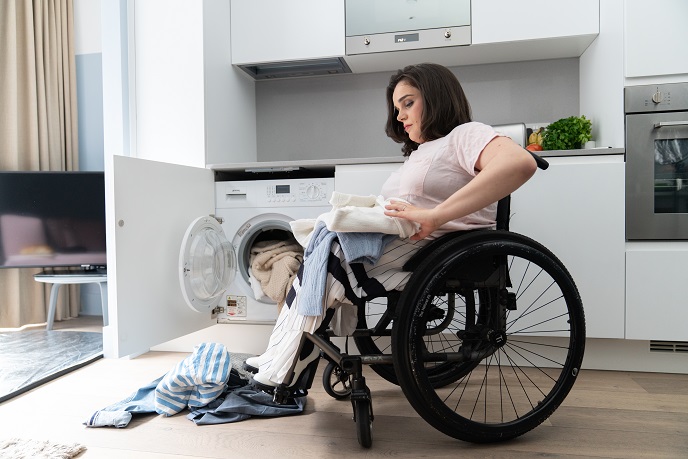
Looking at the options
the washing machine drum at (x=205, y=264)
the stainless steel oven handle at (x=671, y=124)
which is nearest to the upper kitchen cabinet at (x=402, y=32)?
the stainless steel oven handle at (x=671, y=124)

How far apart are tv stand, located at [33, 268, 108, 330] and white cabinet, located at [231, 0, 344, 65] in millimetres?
1422

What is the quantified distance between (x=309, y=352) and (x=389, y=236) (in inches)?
15.3

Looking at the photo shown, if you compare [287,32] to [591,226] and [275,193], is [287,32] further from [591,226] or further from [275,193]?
[591,226]

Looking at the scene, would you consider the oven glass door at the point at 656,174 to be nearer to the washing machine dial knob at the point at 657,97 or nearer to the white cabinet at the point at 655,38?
the washing machine dial knob at the point at 657,97

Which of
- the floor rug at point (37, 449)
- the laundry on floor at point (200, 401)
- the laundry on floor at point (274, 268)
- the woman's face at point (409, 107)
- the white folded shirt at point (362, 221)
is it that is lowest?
the floor rug at point (37, 449)

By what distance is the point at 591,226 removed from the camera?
191 centimetres

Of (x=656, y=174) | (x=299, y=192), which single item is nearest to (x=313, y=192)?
(x=299, y=192)

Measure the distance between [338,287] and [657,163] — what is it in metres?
1.49

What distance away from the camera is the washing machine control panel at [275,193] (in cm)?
215

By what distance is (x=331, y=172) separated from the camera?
232cm

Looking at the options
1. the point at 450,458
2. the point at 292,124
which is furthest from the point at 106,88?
the point at 450,458

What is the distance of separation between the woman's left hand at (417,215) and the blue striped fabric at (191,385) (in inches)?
31.5

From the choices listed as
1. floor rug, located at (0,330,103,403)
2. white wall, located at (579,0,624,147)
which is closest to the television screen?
floor rug, located at (0,330,103,403)

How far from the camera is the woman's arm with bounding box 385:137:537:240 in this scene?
44.7 inches
